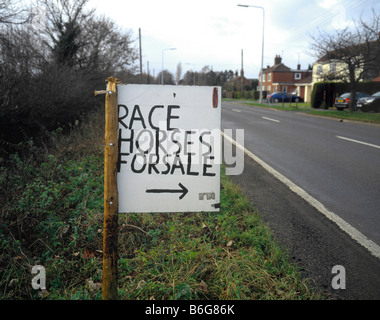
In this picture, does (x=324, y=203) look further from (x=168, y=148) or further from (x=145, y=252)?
(x=168, y=148)

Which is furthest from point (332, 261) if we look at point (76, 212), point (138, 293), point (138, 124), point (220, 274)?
point (76, 212)

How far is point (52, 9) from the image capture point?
18.1 meters

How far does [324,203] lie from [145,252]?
2871mm

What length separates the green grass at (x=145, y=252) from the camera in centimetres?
266

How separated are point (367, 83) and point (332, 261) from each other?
3215cm

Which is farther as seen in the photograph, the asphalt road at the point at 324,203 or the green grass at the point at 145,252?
the asphalt road at the point at 324,203

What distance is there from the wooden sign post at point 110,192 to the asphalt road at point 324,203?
68.5 inches

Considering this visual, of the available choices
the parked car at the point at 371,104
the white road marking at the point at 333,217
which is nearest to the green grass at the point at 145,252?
the white road marking at the point at 333,217

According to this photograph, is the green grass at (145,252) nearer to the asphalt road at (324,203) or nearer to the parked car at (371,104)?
the asphalt road at (324,203)

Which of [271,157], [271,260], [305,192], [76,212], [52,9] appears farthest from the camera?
[52,9]

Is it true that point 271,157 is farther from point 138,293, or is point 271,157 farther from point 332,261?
point 138,293

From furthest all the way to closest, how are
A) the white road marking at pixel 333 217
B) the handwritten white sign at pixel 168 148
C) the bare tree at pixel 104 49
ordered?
the bare tree at pixel 104 49 → the white road marking at pixel 333 217 → the handwritten white sign at pixel 168 148

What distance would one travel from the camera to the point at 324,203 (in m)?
4.86

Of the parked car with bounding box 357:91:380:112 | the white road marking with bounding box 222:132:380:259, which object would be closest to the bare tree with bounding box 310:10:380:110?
the parked car with bounding box 357:91:380:112
